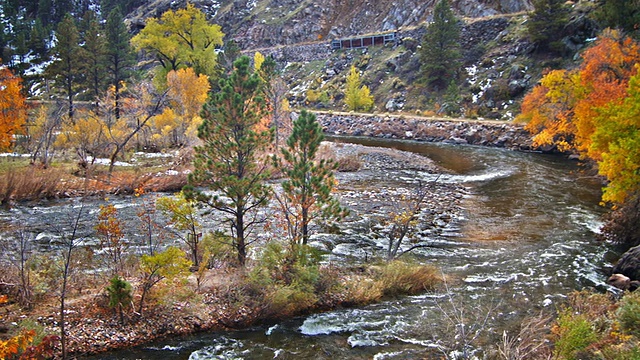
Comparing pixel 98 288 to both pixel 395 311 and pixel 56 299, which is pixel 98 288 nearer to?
pixel 56 299

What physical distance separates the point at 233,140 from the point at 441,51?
54549 millimetres

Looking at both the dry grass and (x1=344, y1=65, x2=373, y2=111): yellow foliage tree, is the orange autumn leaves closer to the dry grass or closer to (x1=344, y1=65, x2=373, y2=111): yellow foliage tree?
the dry grass

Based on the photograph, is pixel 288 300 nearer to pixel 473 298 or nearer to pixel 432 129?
pixel 473 298

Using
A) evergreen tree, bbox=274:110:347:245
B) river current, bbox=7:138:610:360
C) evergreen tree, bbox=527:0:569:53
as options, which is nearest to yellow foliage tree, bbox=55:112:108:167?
evergreen tree, bbox=274:110:347:245

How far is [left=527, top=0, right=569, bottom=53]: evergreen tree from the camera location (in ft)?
167

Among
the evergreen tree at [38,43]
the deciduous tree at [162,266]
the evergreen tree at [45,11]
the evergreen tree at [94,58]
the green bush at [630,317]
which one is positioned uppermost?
the evergreen tree at [45,11]

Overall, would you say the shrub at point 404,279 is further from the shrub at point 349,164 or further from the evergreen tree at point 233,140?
the shrub at point 349,164

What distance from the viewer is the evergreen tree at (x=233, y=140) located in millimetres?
11273

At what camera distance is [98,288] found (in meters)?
10.4

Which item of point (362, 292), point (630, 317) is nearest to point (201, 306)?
point (362, 292)

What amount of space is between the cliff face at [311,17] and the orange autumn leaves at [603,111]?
45681mm

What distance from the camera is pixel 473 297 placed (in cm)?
1148

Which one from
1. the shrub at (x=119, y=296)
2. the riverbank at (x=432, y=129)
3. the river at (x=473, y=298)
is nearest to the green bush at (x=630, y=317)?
Result: the river at (x=473, y=298)

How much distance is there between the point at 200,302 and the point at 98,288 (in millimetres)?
2640
